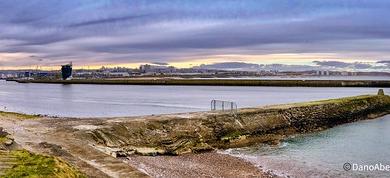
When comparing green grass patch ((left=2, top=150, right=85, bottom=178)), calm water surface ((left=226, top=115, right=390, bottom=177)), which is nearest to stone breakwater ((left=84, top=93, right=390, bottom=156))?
calm water surface ((left=226, top=115, right=390, bottom=177))

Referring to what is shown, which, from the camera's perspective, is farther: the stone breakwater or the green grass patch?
the stone breakwater

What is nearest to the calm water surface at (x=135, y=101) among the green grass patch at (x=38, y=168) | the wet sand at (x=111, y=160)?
the wet sand at (x=111, y=160)

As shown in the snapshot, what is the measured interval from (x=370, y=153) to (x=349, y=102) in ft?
84.2

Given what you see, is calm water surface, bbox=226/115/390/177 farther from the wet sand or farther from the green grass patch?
the green grass patch

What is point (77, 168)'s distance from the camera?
50.6ft

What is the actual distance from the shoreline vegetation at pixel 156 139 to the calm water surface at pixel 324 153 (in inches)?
58.3

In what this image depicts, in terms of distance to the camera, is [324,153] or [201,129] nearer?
[324,153]

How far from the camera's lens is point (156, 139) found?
2691cm

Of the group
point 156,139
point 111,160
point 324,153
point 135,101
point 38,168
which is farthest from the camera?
point 135,101

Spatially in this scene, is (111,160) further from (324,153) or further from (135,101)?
(135,101)

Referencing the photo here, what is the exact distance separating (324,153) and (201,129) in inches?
304

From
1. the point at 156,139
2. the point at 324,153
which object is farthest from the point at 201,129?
the point at 324,153

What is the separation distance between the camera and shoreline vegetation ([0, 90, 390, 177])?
18375 mm

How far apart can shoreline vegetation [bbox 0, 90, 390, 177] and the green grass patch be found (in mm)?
237
